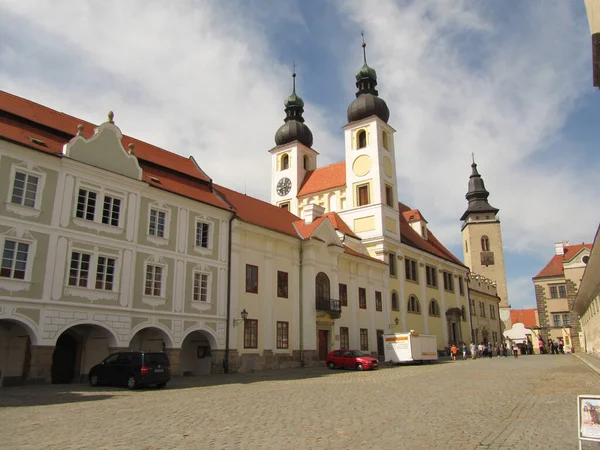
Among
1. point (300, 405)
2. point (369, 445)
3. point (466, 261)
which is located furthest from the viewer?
point (466, 261)

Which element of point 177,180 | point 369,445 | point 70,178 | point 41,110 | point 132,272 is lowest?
→ point 369,445

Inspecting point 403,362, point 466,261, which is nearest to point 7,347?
point 403,362

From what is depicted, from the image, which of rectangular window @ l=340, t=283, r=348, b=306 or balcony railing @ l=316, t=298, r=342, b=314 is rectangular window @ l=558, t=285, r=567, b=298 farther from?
balcony railing @ l=316, t=298, r=342, b=314

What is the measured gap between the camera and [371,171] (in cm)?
4709

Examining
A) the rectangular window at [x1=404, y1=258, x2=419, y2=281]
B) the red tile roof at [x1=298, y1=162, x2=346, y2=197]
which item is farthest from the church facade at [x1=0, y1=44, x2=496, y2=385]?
the red tile roof at [x1=298, y1=162, x2=346, y2=197]

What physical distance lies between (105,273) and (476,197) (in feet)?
244

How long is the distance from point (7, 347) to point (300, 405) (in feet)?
42.8

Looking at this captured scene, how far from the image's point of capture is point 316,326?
1315 inches

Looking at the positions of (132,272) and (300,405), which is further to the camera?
(132,272)

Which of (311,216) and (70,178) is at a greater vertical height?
(311,216)

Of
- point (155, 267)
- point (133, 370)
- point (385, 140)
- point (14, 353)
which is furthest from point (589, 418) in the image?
point (385, 140)

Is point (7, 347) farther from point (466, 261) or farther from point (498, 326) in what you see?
point (466, 261)

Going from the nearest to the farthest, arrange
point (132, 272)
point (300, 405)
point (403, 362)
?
point (300, 405)
point (132, 272)
point (403, 362)

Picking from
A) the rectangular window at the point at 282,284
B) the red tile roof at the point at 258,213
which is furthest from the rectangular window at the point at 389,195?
the rectangular window at the point at 282,284
